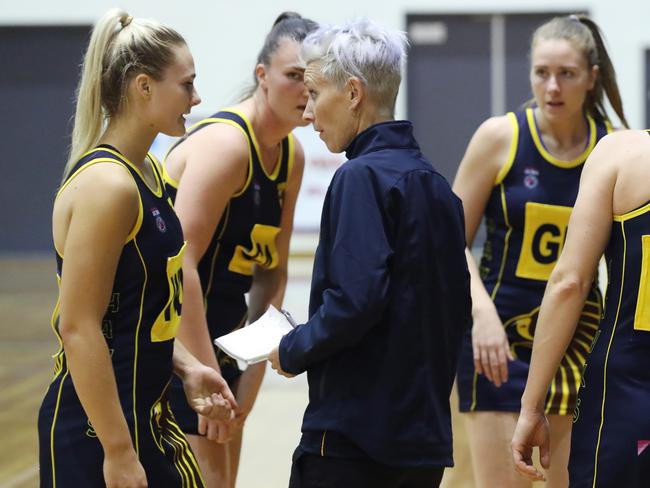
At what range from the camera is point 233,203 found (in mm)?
2604

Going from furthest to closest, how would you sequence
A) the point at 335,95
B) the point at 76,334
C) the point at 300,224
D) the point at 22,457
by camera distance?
the point at 300,224 < the point at 22,457 < the point at 335,95 < the point at 76,334

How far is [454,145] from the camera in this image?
10148 mm

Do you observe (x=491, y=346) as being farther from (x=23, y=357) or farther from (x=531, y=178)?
(x=23, y=357)

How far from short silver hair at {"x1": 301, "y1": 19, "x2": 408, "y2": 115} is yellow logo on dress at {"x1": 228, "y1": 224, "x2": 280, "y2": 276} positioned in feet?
2.80

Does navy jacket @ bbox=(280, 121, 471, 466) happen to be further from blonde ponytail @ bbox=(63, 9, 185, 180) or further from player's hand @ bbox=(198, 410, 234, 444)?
player's hand @ bbox=(198, 410, 234, 444)

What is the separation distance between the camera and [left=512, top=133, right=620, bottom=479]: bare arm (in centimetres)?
187

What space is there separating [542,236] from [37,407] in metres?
3.38

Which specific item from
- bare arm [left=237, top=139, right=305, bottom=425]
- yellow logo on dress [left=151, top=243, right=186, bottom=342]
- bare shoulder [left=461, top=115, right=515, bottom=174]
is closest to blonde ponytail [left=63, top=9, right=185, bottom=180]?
yellow logo on dress [left=151, top=243, right=186, bottom=342]

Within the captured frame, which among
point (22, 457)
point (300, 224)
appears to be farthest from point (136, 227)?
point (300, 224)

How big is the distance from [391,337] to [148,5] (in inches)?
355

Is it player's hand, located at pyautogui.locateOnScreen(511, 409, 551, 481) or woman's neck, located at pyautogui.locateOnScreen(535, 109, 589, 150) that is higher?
woman's neck, located at pyautogui.locateOnScreen(535, 109, 589, 150)

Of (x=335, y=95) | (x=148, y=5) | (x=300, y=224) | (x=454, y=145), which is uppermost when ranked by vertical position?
(x=148, y=5)

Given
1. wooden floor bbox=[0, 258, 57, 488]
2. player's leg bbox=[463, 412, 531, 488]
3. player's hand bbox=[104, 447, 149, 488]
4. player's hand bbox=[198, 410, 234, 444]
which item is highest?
player's hand bbox=[104, 447, 149, 488]

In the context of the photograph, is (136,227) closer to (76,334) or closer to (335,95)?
(76,334)
